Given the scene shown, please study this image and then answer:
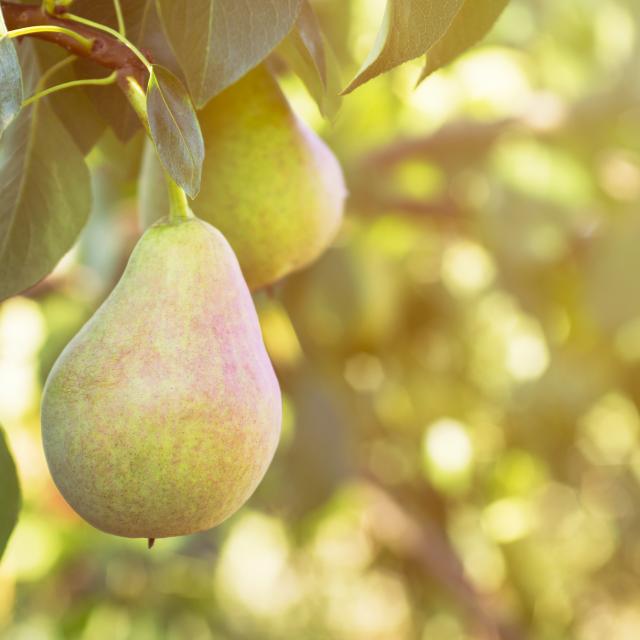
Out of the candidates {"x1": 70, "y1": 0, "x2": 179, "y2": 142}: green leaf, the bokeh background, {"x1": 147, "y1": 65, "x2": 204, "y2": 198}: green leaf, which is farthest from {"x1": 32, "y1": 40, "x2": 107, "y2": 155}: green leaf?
the bokeh background

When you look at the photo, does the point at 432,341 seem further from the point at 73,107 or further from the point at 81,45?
the point at 81,45

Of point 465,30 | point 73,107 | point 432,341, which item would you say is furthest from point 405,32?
point 432,341

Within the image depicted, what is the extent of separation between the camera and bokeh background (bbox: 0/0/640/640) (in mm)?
1660

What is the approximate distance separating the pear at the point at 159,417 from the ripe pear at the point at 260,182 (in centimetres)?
11

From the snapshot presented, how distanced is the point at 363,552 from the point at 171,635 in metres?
0.98

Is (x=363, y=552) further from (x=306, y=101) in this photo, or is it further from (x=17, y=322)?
(x=306, y=101)

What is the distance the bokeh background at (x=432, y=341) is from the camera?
1660 mm

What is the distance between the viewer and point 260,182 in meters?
0.55

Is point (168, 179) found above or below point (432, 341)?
above

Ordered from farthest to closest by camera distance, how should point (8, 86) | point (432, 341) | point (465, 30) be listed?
Answer: point (432, 341), point (465, 30), point (8, 86)

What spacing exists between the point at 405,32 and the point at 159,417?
6.7 inches

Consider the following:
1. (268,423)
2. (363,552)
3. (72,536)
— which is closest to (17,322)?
(72,536)

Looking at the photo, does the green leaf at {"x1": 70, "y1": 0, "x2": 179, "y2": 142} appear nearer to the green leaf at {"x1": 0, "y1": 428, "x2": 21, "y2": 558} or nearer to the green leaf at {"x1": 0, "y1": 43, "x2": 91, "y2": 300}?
the green leaf at {"x1": 0, "y1": 43, "x2": 91, "y2": 300}

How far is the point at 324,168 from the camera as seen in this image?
583 mm
